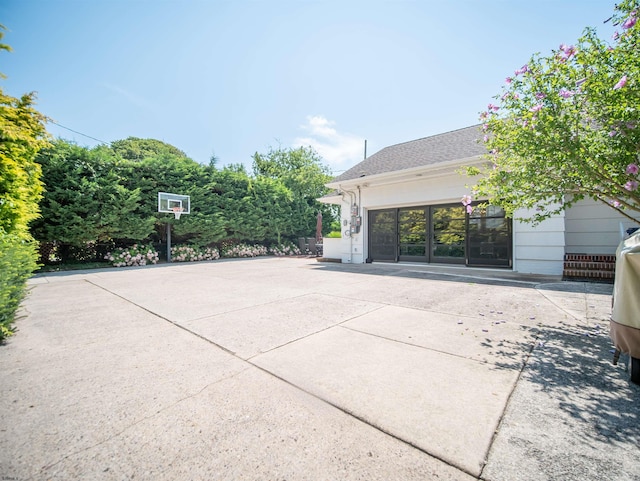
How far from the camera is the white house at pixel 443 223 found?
6.69 meters

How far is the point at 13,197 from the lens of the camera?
3.59 m

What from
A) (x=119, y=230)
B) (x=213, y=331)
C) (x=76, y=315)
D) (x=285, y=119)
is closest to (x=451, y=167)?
(x=213, y=331)

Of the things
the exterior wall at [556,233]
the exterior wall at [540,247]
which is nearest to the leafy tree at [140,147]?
the exterior wall at [556,233]

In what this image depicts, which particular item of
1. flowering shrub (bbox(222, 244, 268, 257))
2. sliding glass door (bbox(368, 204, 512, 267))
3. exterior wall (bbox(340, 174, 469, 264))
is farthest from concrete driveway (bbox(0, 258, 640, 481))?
flowering shrub (bbox(222, 244, 268, 257))

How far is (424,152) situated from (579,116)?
752 cm

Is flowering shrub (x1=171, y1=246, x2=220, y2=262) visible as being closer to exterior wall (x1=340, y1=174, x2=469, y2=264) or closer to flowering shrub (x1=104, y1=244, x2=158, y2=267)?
flowering shrub (x1=104, y1=244, x2=158, y2=267)

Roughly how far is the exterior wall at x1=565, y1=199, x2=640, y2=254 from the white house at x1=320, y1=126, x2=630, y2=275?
0.06 ft

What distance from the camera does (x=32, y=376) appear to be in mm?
1915

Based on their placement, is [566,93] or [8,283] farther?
[8,283]

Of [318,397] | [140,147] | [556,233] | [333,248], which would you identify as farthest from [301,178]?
[318,397]

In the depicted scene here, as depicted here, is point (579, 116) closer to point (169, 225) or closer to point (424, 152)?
point (424, 152)

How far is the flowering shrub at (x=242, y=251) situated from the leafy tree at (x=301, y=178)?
8.58 feet

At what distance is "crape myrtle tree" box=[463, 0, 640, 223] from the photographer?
7.32 ft

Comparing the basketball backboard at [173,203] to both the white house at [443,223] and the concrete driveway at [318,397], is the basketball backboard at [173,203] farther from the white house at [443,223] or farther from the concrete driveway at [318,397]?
the concrete driveway at [318,397]
